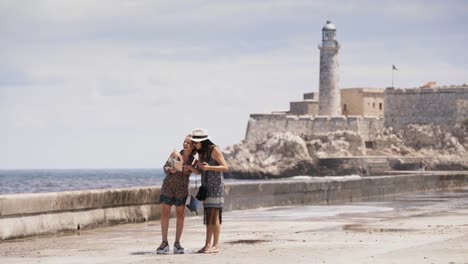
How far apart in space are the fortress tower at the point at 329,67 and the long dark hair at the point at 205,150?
372 ft

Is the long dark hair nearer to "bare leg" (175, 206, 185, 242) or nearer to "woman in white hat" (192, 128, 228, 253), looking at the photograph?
"woman in white hat" (192, 128, 228, 253)

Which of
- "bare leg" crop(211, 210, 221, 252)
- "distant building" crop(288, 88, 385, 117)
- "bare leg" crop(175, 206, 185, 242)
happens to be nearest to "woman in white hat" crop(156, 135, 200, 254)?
"bare leg" crop(175, 206, 185, 242)

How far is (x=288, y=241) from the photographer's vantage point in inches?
548

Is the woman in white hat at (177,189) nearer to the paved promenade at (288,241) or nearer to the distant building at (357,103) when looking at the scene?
the paved promenade at (288,241)

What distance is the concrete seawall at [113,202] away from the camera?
1565cm

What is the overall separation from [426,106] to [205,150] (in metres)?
116

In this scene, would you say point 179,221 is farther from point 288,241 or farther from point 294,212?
point 294,212

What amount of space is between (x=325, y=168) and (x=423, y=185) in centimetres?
8653

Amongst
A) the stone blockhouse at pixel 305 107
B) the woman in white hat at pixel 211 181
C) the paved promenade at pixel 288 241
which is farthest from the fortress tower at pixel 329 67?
the woman in white hat at pixel 211 181

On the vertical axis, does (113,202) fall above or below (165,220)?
above

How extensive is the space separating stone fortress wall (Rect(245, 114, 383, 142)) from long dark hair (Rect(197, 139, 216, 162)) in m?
114

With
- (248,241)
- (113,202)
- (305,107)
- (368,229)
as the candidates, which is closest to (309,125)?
(305,107)

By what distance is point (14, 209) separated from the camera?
50.9ft

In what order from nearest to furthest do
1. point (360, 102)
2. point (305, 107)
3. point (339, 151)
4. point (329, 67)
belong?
1. point (339, 151)
2. point (329, 67)
3. point (305, 107)
4. point (360, 102)
